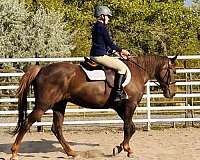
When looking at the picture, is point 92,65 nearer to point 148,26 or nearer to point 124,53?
point 124,53

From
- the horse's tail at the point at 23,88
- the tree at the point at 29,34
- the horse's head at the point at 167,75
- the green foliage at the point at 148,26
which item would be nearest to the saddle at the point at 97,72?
the horse's tail at the point at 23,88

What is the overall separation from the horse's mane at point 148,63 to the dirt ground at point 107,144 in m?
1.52

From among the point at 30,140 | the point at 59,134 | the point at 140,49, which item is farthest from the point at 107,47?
the point at 140,49

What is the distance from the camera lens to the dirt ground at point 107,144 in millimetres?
9125

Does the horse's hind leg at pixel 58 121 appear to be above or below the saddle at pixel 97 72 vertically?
below

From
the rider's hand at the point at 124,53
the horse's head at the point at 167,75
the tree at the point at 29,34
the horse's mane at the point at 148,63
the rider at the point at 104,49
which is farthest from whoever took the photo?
the tree at the point at 29,34

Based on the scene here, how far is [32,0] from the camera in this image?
1539 inches

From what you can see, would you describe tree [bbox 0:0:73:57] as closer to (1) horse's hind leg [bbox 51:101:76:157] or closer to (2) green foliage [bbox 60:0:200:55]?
(2) green foliage [bbox 60:0:200:55]

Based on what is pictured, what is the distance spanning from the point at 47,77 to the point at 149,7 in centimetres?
3166

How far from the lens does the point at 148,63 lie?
9695mm

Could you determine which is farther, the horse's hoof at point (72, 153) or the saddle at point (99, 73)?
the saddle at point (99, 73)

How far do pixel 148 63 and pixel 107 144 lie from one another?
2.03 metres

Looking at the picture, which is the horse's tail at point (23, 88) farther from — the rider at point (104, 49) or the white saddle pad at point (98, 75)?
the rider at point (104, 49)

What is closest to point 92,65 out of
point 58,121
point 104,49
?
point 104,49
